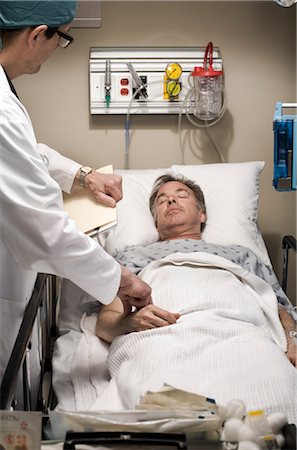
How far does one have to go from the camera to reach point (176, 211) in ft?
9.53

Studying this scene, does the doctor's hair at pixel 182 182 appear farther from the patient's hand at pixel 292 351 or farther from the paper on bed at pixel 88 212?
the patient's hand at pixel 292 351

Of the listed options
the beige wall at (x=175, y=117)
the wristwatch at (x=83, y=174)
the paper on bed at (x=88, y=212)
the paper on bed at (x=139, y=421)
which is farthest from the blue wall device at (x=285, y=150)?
the beige wall at (x=175, y=117)

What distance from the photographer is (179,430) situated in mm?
1206

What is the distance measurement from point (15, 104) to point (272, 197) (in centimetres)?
207

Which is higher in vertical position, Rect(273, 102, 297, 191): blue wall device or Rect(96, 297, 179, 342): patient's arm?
Rect(273, 102, 297, 191): blue wall device

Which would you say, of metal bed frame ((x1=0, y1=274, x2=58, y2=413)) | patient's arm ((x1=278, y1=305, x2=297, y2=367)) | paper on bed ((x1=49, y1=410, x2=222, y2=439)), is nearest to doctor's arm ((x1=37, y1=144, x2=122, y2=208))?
metal bed frame ((x1=0, y1=274, x2=58, y2=413))

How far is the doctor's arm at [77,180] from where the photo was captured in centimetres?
236

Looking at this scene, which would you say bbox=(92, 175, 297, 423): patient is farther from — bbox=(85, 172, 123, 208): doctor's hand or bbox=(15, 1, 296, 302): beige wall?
bbox=(15, 1, 296, 302): beige wall

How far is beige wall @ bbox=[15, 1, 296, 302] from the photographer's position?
10.9 ft

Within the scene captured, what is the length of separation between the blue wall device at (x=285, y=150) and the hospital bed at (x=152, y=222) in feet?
3.15

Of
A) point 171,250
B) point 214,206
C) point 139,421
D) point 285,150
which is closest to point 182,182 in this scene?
point 214,206

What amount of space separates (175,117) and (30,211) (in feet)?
6.36

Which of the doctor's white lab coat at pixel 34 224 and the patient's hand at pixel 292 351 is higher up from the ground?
the doctor's white lab coat at pixel 34 224

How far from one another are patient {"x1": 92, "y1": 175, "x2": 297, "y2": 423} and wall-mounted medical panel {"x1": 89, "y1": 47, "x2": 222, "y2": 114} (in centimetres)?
66
